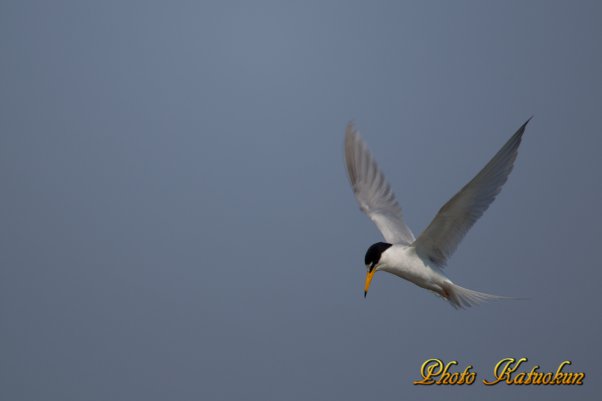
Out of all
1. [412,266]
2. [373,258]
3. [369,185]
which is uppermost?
[369,185]

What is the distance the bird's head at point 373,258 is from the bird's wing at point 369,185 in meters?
0.78

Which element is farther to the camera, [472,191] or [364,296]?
[364,296]

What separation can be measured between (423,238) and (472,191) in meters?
0.39

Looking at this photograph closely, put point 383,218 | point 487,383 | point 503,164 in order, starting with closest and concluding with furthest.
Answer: point 503,164 < point 487,383 < point 383,218

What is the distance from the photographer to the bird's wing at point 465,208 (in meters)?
2.89

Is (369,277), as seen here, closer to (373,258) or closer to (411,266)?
(373,258)

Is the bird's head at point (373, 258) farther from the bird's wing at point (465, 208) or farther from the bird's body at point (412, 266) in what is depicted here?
the bird's wing at point (465, 208)

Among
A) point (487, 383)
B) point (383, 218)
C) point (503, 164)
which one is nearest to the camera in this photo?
point (503, 164)

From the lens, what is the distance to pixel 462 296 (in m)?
3.29

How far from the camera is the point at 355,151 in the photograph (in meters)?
4.39

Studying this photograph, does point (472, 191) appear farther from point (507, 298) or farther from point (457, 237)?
point (507, 298)

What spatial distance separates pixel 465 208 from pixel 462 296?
0.50 meters

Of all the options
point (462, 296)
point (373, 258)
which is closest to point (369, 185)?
point (373, 258)

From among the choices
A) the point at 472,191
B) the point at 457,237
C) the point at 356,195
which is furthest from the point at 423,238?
the point at 356,195
